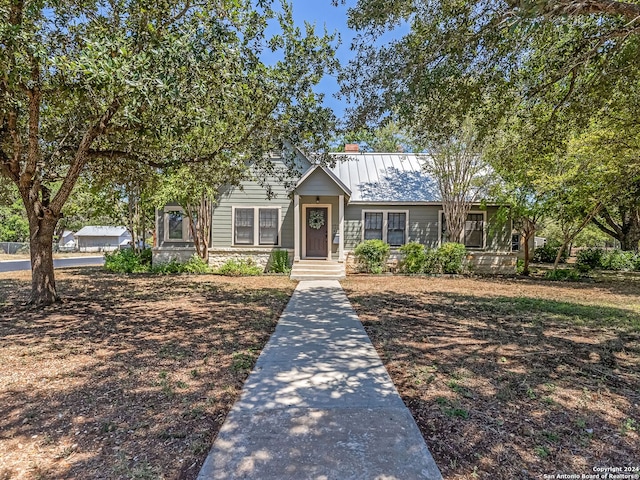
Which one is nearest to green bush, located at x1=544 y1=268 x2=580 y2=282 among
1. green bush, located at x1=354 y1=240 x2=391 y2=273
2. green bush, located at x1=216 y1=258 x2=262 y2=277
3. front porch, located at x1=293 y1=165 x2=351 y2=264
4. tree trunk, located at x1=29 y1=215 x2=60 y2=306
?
green bush, located at x1=354 y1=240 x2=391 y2=273

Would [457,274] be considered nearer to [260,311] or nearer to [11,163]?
[260,311]

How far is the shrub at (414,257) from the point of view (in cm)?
1361

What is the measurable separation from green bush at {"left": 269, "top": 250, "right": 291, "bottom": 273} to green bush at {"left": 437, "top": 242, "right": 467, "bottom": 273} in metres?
5.72

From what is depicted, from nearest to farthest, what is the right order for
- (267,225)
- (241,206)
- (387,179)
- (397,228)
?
(241,206) → (267,225) → (397,228) → (387,179)

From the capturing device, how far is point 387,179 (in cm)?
1548

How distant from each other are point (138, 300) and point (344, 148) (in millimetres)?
13500

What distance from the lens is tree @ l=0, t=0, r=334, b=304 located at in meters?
4.40

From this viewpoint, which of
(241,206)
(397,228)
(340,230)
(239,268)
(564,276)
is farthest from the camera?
(397,228)

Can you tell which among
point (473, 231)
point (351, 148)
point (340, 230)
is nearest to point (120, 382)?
point (340, 230)

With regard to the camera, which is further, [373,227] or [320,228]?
[373,227]

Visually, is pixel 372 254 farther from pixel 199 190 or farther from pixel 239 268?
pixel 199 190

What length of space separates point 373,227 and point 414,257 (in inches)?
79.4

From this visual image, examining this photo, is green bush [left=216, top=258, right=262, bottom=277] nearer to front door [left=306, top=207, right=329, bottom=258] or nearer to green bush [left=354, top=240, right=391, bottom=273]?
front door [left=306, top=207, right=329, bottom=258]

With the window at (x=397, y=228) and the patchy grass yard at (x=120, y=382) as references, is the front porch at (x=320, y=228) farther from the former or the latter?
the patchy grass yard at (x=120, y=382)
